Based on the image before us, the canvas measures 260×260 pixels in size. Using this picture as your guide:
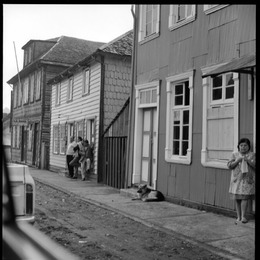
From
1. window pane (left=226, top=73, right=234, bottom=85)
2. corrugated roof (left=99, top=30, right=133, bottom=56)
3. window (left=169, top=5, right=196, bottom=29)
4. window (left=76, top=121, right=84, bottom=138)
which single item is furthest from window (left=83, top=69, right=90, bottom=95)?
window pane (left=226, top=73, right=234, bottom=85)

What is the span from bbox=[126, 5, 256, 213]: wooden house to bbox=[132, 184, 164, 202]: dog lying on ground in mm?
228

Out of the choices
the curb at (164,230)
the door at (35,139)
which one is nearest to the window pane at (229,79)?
the curb at (164,230)

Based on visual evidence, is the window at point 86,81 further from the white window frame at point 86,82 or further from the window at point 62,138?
the window at point 62,138

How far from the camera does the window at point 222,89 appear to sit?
22.9ft

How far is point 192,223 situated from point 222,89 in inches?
102

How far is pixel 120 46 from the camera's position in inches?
528

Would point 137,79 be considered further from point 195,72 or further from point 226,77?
point 226,77

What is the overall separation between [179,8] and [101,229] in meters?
5.23

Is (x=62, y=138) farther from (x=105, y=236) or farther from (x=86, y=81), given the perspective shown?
(x=105, y=236)

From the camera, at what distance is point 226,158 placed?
6.99 metres

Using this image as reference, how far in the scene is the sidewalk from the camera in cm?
492

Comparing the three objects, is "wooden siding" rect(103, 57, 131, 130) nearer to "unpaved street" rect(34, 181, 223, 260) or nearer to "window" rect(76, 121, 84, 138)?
"window" rect(76, 121, 84, 138)

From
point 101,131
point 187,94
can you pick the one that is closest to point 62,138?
point 101,131

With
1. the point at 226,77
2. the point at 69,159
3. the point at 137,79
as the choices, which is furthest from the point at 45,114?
the point at 226,77
